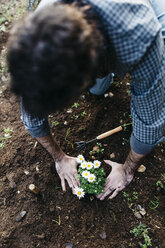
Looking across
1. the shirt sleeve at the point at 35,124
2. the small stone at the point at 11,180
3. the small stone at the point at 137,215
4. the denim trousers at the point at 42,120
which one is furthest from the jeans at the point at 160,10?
the small stone at the point at 11,180

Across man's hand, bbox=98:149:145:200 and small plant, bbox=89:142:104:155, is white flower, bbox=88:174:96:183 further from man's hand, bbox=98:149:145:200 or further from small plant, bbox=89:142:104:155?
small plant, bbox=89:142:104:155

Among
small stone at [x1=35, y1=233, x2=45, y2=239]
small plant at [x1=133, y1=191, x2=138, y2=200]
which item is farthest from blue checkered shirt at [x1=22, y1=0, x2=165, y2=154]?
small stone at [x1=35, y1=233, x2=45, y2=239]

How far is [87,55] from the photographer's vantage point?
923 millimetres

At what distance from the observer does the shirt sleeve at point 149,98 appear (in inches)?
46.6

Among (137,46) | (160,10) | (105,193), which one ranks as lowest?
(105,193)

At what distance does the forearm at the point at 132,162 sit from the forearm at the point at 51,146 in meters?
0.59

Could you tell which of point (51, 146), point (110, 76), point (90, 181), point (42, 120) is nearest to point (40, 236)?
point (90, 181)

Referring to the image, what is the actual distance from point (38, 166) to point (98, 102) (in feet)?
3.09

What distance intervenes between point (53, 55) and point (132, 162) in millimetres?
1226

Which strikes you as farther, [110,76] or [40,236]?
[110,76]

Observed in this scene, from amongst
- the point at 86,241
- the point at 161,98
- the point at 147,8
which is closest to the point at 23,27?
the point at 147,8

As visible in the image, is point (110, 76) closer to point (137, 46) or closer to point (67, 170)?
point (67, 170)

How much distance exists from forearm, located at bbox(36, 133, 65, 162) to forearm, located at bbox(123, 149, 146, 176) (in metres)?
0.59

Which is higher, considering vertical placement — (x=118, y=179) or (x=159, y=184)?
(x=118, y=179)
